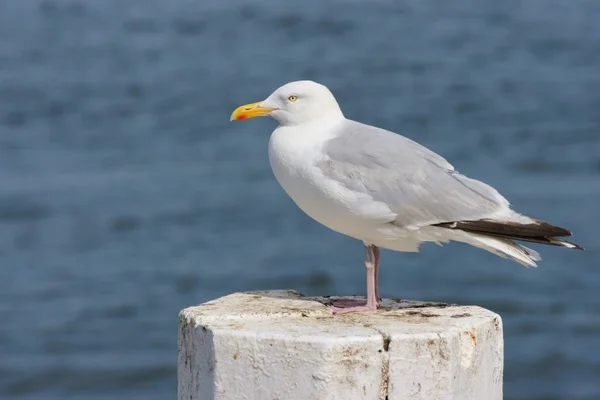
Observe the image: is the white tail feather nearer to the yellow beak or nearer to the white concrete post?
the white concrete post

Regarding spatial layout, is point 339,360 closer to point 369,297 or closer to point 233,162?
point 369,297

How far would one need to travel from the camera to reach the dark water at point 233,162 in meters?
13.4

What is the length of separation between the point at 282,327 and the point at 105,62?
19.0 metres

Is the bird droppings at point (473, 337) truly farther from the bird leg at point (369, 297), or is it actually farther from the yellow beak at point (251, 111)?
the yellow beak at point (251, 111)

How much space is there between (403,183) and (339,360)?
148cm

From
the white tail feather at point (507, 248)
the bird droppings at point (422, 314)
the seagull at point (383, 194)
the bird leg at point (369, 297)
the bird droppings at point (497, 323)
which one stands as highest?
the seagull at point (383, 194)

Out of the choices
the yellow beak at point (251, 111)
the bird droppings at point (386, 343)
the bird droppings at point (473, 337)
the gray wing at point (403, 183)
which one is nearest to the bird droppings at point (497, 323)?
the bird droppings at point (473, 337)

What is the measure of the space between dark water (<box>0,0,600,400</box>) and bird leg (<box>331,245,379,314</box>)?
6.14 metres

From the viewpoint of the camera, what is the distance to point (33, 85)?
22.2 m

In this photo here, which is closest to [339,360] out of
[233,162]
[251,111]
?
[251,111]

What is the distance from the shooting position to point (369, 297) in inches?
232

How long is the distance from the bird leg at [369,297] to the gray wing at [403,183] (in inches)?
10.8

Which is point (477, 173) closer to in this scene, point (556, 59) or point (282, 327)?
point (556, 59)

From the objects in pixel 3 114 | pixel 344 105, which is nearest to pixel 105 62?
pixel 3 114
